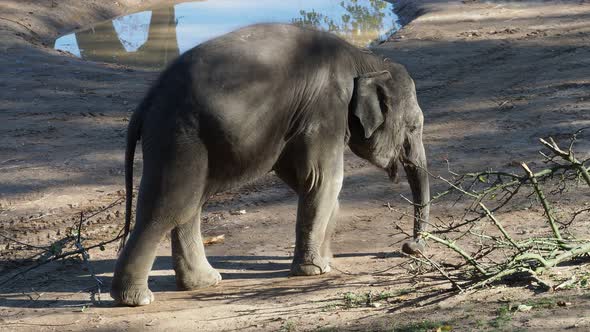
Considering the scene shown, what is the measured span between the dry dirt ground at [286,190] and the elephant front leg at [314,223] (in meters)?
0.13

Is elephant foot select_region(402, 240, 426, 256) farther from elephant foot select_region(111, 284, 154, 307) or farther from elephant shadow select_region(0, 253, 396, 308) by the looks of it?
elephant foot select_region(111, 284, 154, 307)

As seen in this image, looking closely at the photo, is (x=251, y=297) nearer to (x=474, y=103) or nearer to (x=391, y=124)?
(x=391, y=124)

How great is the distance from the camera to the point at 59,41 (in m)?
20.1

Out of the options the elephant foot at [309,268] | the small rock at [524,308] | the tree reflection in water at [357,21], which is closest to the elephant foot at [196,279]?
the elephant foot at [309,268]

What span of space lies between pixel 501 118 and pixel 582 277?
632 cm

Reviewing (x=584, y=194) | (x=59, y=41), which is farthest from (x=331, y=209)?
(x=59, y=41)

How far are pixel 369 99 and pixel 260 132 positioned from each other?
101 centimetres

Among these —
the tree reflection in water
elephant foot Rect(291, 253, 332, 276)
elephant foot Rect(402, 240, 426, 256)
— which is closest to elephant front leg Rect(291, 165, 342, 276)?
elephant foot Rect(291, 253, 332, 276)

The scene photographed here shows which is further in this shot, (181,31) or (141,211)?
(181,31)

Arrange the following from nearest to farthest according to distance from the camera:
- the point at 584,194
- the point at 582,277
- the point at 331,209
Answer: the point at 582,277
the point at 331,209
the point at 584,194

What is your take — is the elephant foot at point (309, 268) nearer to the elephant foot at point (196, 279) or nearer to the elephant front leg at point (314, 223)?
the elephant front leg at point (314, 223)

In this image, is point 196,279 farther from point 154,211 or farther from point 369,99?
point 369,99

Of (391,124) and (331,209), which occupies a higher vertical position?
(391,124)

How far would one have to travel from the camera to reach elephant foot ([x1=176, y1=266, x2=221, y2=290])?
282 inches
